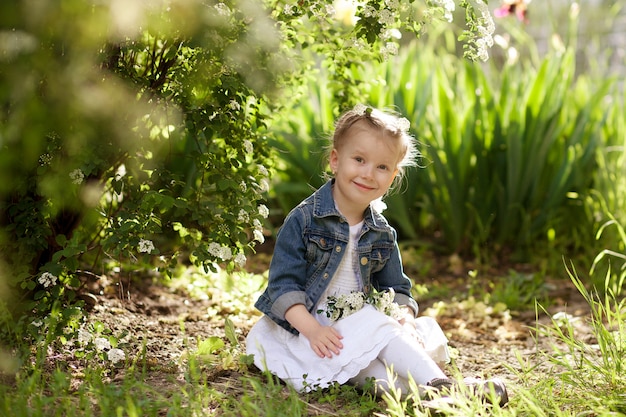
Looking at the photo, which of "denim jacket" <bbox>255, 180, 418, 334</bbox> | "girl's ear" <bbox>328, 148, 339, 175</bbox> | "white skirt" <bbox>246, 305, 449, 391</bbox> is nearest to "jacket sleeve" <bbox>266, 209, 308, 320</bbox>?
"denim jacket" <bbox>255, 180, 418, 334</bbox>

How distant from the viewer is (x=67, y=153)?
2496 millimetres

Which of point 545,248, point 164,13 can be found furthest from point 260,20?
point 545,248

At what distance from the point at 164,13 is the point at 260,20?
13.1 inches

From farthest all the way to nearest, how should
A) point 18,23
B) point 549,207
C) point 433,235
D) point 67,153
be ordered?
point 433,235 < point 549,207 < point 67,153 < point 18,23

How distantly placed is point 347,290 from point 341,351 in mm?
276

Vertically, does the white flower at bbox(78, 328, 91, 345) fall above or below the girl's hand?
above

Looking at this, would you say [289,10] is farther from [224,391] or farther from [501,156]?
[501,156]

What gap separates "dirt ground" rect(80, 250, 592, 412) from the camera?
8.99 feet

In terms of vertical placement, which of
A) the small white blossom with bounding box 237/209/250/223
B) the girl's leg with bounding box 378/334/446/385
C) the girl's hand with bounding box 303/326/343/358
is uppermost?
the small white blossom with bounding box 237/209/250/223

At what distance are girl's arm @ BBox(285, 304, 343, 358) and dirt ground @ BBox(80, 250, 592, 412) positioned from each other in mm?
274

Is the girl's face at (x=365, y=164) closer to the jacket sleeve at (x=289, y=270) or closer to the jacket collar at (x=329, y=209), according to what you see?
the jacket collar at (x=329, y=209)

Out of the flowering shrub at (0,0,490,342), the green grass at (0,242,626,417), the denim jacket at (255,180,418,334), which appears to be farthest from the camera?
the denim jacket at (255,180,418,334)

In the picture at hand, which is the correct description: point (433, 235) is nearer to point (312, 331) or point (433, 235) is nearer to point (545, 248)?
point (545, 248)

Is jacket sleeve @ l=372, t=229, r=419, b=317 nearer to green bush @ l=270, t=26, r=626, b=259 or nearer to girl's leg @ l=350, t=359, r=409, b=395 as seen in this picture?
girl's leg @ l=350, t=359, r=409, b=395
